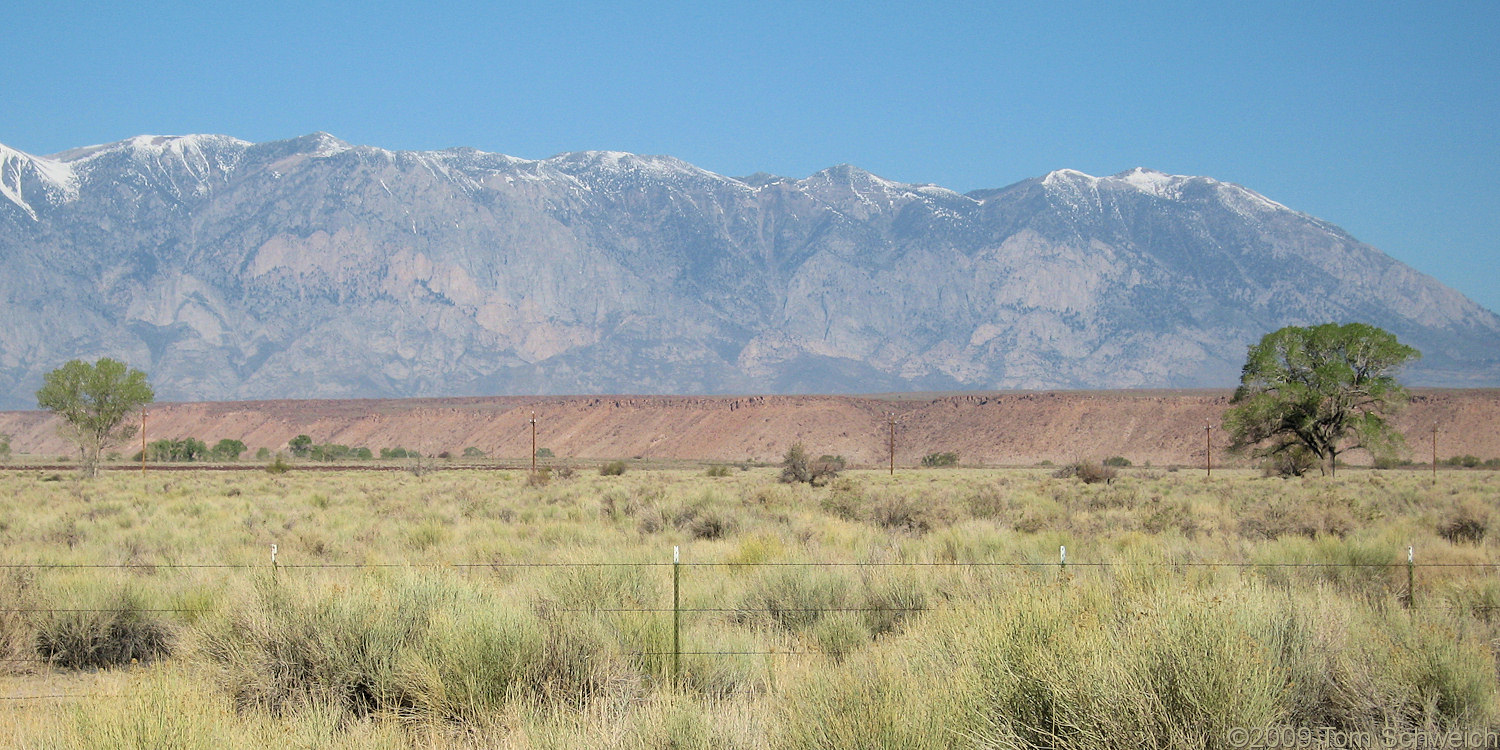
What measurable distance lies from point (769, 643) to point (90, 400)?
5393 cm

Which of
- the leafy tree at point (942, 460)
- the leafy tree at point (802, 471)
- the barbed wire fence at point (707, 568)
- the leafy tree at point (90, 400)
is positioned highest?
the leafy tree at point (90, 400)

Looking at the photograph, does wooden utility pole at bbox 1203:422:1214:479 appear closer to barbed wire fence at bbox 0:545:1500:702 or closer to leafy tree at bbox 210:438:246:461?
barbed wire fence at bbox 0:545:1500:702

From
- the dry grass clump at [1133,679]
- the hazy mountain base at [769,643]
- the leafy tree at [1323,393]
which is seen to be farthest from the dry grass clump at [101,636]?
the leafy tree at [1323,393]

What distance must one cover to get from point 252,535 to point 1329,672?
15.4 m

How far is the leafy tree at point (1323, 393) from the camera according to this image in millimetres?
41000

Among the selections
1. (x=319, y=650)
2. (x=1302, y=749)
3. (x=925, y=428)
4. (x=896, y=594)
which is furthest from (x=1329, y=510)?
(x=925, y=428)

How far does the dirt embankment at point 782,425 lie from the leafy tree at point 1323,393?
39.9 meters

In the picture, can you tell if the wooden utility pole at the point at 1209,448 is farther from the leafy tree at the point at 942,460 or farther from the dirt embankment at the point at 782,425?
the leafy tree at the point at 942,460

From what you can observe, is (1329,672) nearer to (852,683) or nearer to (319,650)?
(852,683)

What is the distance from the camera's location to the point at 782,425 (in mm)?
105312

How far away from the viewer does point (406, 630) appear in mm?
7551

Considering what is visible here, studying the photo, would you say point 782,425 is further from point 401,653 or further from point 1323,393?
point 401,653

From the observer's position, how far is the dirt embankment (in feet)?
300

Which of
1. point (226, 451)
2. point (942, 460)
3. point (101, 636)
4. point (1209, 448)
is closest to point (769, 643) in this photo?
point (101, 636)
